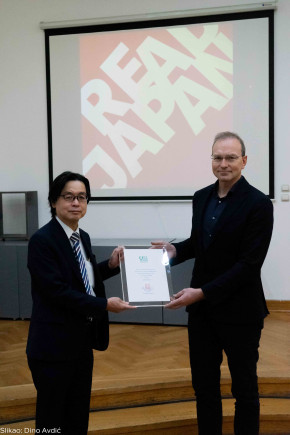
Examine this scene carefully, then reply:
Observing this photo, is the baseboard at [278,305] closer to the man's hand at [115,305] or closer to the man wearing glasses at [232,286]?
the man wearing glasses at [232,286]

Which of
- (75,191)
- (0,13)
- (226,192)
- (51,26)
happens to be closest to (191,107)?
(51,26)

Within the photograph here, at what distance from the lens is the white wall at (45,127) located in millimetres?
4598

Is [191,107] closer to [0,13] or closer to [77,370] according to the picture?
[0,13]

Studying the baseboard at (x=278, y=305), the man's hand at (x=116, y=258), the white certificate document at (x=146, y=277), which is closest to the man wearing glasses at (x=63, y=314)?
the white certificate document at (x=146, y=277)

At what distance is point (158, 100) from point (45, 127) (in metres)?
1.20

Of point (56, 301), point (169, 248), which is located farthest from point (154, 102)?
point (56, 301)

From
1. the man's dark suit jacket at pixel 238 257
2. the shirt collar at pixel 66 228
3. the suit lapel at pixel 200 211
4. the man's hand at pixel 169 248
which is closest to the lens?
the shirt collar at pixel 66 228

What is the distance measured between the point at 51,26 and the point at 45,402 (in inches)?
159

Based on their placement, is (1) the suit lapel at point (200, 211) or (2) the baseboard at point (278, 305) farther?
(2) the baseboard at point (278, 305)

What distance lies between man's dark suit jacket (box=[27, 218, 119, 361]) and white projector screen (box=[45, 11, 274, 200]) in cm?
296

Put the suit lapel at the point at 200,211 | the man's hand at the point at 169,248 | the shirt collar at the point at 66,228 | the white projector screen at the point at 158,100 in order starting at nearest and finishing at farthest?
the shirt collar at the point at 66,228
the suit lapel at the point at 200,211
the man's hand at the point at 169,248
the white projector screen at the point at 158,100

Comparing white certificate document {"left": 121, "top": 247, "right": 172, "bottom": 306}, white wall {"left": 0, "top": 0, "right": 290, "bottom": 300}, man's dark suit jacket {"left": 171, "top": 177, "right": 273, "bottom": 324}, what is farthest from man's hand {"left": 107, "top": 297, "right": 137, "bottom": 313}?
white wall {"left": 0, "top": 0, "right": 290, "bottom": 300}

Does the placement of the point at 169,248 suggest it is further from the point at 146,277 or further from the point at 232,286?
the point at 232,286

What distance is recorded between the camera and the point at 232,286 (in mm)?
2100
